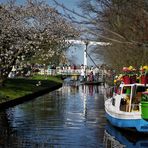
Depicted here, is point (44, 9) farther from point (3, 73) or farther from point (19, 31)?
point (3, 73)

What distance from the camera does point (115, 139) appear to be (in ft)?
65.6

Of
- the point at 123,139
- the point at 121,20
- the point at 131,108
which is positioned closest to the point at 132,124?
the point at 123,139

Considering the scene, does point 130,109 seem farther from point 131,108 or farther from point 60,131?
point 60,131

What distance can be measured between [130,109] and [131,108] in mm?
128

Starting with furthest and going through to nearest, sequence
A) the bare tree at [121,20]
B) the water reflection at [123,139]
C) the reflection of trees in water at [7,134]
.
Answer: the water reflection at [123,139], the reflection of trees in water at [7,134], the bare tree at [121,20]

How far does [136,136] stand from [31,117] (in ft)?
26.5

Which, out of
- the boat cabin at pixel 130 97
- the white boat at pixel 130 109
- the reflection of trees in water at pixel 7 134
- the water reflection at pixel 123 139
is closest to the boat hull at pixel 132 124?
the white boat at pixel 130 109

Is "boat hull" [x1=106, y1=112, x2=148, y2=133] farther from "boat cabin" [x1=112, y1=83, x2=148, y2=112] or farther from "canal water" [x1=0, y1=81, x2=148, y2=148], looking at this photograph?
"boat cabin" [x1=112, y1=83, x2=148, y2=112]

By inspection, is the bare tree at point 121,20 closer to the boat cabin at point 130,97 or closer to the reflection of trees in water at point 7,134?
the reflection of trees in water at point 7,134

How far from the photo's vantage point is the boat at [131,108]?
65.0ft

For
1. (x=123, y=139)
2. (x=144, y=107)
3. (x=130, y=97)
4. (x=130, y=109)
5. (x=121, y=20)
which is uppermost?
(x=121, y=20)

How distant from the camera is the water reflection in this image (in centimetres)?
1853

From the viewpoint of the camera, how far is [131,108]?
72.8 ft

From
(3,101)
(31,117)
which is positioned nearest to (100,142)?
(31,117)
